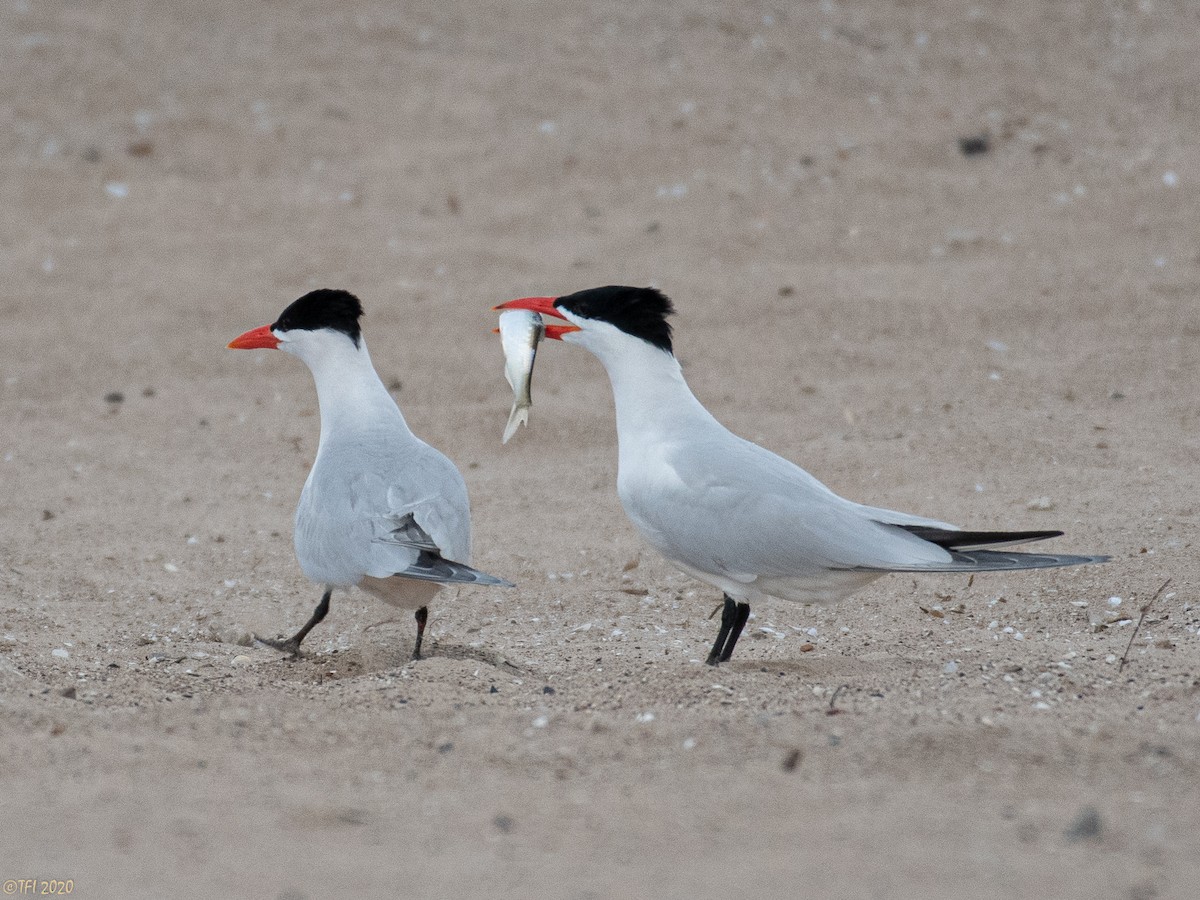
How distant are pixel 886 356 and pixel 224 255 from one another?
3.92 metres

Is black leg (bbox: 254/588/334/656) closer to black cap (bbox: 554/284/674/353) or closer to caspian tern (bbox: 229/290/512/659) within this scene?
caspian tern (bbox: 229/290/512/659)

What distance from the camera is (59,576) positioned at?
5566 mm

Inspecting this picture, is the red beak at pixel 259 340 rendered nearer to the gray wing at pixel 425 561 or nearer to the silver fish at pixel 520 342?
the silver fish at pixel 520 342

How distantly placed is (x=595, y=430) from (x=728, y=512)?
2.72 metres

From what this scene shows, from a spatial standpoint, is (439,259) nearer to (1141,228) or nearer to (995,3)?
(1141,228)

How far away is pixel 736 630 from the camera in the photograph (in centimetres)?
446

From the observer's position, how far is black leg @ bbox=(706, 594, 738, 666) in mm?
4395

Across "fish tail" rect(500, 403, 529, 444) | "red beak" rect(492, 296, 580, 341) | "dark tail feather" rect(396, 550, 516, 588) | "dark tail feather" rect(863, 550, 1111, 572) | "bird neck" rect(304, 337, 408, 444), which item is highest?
"red beak" rect(492, 296, 580, 341)

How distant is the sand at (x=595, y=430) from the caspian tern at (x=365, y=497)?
11.6 inches

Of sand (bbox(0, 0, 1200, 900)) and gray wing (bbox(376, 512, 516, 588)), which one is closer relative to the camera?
sand (bbox(0, 0, 1200, 900))

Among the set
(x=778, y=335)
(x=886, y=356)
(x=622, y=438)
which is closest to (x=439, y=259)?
(x=778, y=335)

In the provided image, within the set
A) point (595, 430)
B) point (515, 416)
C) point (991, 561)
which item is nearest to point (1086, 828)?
point (991, 561)

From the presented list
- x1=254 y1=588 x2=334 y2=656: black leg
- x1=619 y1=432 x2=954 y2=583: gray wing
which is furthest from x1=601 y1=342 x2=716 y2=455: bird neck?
x1=254 y1=588 x2=334 y2=656: black leg

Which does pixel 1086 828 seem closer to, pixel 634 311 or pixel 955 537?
pixel 955 537
